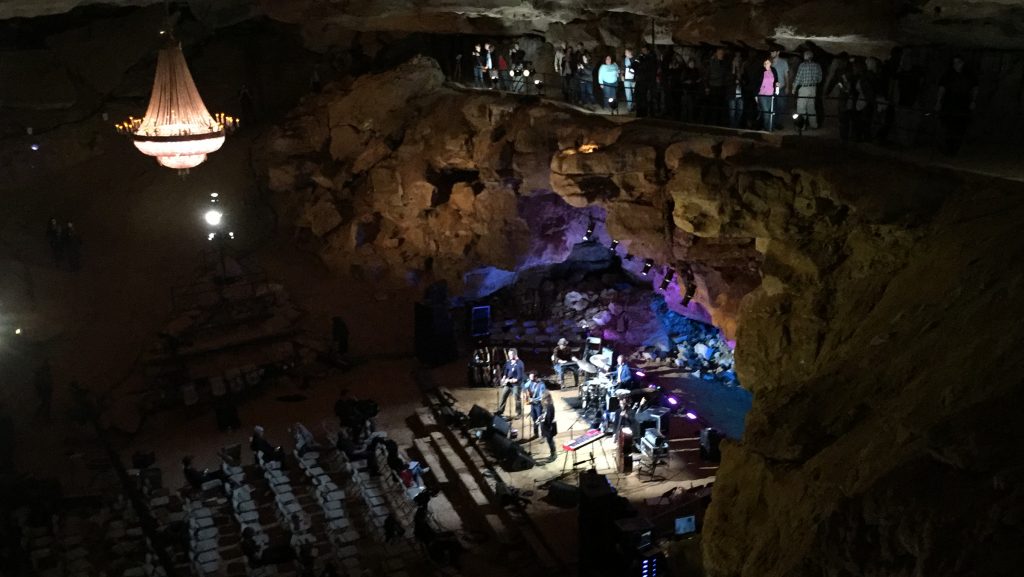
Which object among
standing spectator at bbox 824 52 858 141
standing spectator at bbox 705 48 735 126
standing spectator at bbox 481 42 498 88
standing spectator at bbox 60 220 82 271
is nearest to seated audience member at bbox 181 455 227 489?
standing spectator at bbox 60 220 82 271

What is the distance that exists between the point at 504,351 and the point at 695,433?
473cm

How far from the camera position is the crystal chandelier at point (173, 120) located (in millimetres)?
10125

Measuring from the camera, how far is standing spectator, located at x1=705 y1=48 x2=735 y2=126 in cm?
1302

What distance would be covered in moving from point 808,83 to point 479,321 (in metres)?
9.61

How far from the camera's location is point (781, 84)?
13195mm

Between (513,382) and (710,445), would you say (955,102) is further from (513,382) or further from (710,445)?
(513,382)

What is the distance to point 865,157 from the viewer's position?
10.4m

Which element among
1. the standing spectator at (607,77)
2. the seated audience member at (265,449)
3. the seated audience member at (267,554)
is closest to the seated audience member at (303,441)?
the seated audience member at (265,449)

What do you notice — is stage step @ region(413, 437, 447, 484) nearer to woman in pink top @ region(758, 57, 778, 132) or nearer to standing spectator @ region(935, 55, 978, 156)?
woman in pink top @ region(758, 57, 778, 132)

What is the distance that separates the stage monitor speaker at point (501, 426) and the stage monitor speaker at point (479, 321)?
4362mm

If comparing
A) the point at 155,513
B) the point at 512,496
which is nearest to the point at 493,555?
the point at 512,496

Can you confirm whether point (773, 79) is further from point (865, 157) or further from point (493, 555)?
point (493, 555)

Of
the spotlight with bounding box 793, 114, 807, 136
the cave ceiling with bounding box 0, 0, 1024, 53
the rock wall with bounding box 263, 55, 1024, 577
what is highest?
the cave ceiling with bounding box 0, 0, 1024, 53

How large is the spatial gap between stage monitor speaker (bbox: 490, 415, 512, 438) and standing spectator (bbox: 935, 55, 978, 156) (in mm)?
8330
